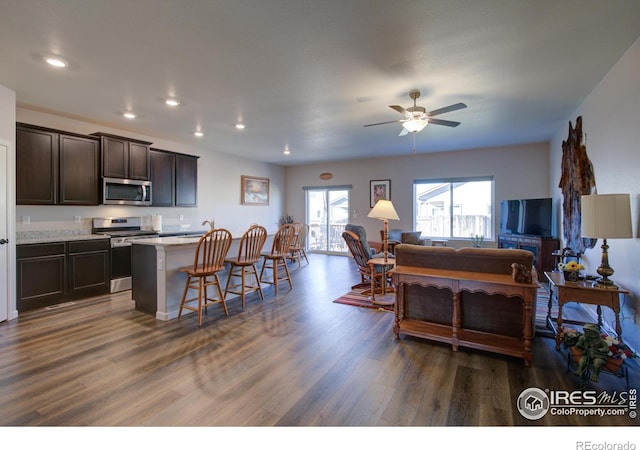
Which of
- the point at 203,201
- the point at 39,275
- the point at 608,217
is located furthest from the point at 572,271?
the point at 203,201

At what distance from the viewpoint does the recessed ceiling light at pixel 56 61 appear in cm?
282

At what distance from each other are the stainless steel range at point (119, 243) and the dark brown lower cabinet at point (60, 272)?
0.34 feet

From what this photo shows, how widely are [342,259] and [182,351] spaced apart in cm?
564

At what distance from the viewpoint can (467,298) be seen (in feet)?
9.52

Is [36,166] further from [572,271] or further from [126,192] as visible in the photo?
[572,271]

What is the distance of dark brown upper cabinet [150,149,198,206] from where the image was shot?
5.59m

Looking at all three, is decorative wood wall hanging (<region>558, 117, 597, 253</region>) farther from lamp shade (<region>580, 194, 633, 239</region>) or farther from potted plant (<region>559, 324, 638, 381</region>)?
potted plant (<region>559, 324, 638, 381</region>)

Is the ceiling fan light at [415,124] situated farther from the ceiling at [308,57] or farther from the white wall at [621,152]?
the white wall at [621,152]

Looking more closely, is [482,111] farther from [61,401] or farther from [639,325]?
[61,401]

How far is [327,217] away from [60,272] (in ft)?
20.0

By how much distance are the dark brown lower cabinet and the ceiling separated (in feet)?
6.03

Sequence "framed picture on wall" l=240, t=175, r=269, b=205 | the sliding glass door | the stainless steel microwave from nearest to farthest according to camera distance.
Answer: the stainless steel microwave → "framed picture on wall" l=240, t=175, r=269, b=205 → the sliding glass door

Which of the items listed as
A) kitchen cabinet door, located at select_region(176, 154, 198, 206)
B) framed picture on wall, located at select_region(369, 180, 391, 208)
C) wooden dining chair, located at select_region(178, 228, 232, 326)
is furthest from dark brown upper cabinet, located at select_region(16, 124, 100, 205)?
framed picture on wall, located at select_region(369, 180, 391, 208)
